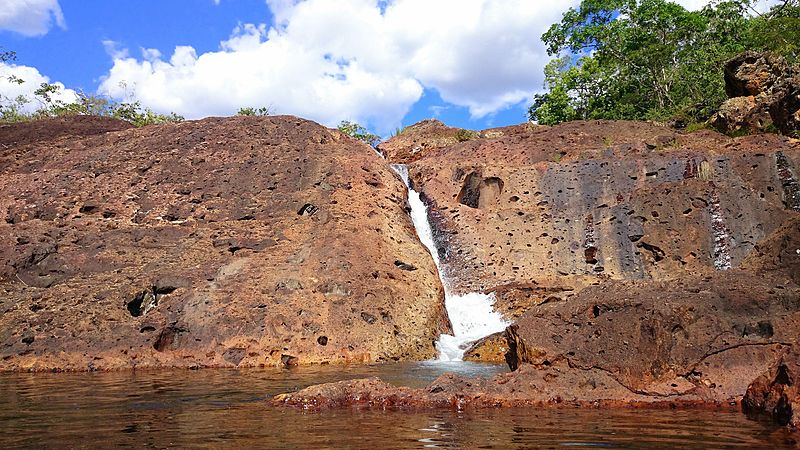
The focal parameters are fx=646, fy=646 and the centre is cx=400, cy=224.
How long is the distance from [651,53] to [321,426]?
36.5 metres

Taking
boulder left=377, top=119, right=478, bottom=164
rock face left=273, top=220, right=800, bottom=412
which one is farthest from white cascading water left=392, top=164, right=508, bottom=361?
boulder left=377, top=119, right=478, bottom=164

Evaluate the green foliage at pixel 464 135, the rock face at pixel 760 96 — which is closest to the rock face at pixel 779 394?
the rock face at pixel 760 96

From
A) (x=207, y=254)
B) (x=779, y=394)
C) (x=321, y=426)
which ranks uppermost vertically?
(x=207, y=254)

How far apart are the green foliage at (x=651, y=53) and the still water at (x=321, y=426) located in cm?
2918

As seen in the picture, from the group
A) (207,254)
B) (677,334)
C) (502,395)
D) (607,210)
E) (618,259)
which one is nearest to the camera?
(502,395)

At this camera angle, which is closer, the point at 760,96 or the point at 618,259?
the point at 618,259

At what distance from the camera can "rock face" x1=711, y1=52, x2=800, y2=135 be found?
23938mm

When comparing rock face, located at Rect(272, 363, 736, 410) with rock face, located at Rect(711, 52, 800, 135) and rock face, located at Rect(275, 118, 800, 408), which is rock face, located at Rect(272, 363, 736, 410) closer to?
rock face, located at Rect(275, 118, 800, 408)

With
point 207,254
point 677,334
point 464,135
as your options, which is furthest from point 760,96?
point 207,254

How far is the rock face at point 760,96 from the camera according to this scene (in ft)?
78.5

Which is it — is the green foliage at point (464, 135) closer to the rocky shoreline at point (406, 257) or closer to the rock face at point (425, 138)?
the rock face at point (425, 138)

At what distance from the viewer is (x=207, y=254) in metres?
18.7

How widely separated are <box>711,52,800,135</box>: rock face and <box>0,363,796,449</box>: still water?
69.9 feet

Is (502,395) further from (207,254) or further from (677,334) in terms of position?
(207,254)
